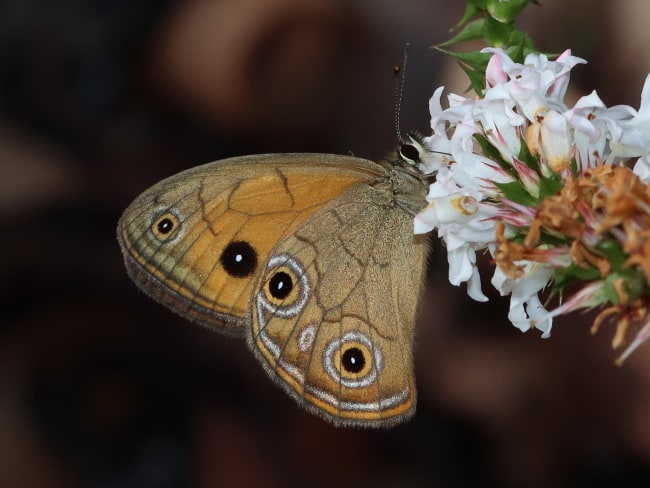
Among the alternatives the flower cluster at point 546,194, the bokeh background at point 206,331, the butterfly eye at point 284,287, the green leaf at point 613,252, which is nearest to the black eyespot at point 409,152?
the flower cluster at point 546,194

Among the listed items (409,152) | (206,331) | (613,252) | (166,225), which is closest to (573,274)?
(613,252)

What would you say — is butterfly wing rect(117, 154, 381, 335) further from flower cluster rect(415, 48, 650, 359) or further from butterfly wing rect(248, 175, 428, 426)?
flower cluster rect(415, 48, 650, 359)

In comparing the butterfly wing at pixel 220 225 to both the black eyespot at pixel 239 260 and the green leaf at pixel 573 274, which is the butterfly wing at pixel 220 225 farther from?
the green leaf at pixel 573 274

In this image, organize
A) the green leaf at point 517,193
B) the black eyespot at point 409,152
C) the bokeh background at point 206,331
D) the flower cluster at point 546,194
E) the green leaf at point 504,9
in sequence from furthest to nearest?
the bokeh background at point 206,331 → the black eyespot at point 409,152 → the green leaf at point 504,9 → the green leaf at point 517,193 → the flower cluster at point 546,194

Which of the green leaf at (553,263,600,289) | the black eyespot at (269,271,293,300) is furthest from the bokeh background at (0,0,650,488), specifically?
the green leaf at (553,263,600,289)

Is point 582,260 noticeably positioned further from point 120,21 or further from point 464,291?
point 120,21

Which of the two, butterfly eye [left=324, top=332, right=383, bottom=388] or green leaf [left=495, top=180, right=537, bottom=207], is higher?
green leaf [left=495, top=180, right=537, bottom=207]

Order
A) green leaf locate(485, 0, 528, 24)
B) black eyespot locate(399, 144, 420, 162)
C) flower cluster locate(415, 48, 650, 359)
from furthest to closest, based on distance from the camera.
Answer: black eyespot locate(399, 144, 420, 162) → green leaf locate(485, 0, 528, 24) → flower cluster locate(415, 48, 650, 359)
